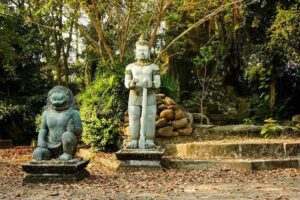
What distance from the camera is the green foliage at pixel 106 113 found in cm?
1082

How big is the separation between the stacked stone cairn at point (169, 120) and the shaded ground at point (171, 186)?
2638 millimetres

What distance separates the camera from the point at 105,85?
1120 cm

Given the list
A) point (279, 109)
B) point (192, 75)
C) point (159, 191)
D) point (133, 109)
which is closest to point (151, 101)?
point (133, 109)

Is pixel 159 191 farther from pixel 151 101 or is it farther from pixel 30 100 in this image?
pixel 30 100

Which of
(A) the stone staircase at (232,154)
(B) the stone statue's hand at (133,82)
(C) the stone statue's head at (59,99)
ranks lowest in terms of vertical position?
(A) the stone staircase at (232,154)

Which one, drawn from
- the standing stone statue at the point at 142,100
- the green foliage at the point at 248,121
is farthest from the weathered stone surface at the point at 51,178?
the green foliage at the point at 248,121

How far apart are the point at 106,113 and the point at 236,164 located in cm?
382

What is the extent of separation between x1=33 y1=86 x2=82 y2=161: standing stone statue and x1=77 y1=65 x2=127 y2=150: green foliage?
3.70 meters

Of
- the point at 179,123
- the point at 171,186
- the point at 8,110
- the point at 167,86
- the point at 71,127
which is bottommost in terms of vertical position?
the point at 171,186

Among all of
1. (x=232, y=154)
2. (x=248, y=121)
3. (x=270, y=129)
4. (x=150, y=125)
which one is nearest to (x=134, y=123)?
(x=150, y=125)

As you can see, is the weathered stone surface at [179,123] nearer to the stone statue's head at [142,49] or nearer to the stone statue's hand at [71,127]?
the stone statue's head at [142,49]

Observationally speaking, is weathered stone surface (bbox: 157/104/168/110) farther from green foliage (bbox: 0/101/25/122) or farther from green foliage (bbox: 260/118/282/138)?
green foliage (bbox: 0/101/25/122)

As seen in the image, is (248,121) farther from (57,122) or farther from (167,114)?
(57,122)

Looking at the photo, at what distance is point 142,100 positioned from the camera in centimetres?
848
